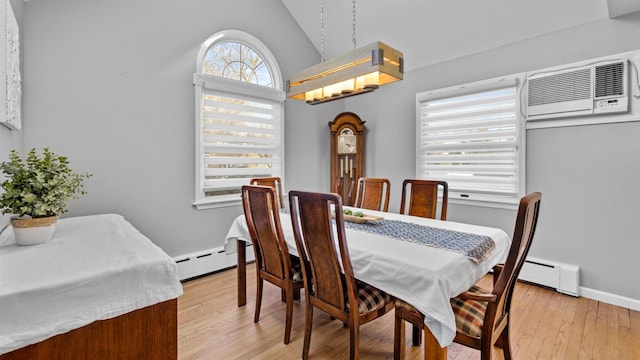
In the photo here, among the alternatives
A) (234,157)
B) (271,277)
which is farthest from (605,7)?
(234,157)

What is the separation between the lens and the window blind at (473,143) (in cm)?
305

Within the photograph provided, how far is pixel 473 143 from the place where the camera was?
10.8ft

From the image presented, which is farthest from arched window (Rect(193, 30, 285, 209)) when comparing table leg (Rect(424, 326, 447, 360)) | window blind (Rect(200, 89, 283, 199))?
table leg (Rect(424, 326, 447, 360))

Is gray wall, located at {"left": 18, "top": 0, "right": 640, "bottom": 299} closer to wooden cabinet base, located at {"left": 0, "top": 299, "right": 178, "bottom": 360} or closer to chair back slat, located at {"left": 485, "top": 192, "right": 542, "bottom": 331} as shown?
chair back slat, located at {"left": 485, "top": 192, "right": 542, "bottom": 331}

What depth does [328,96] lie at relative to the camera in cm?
237

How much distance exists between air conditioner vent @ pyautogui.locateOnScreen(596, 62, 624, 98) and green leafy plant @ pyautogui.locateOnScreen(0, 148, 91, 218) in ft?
12.6

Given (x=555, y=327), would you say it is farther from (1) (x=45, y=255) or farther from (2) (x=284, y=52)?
(2) (x=284, y=52)

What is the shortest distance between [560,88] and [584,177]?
84 centimetres

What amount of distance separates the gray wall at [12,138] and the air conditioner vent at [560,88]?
4035 millimetres

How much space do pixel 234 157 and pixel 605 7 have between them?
3706 millimetres

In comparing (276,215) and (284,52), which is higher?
(284,52)

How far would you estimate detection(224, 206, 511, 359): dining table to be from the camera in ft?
4.27

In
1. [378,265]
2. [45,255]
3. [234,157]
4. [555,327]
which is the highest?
[234,157]

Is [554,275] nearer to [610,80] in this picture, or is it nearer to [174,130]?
[610,80]
